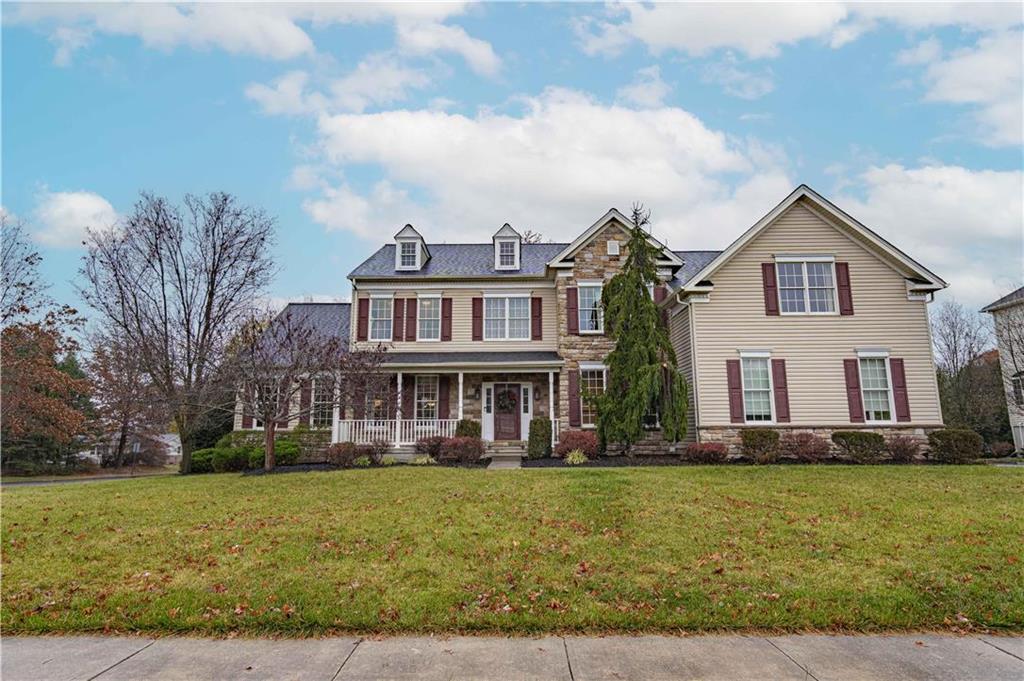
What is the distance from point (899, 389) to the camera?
16.3 m

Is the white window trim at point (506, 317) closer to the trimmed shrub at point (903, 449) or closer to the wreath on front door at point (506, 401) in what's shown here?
the wreath on front door at point (506, 401)

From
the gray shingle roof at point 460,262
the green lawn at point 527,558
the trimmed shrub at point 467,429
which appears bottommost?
the green lawn at point 527,558

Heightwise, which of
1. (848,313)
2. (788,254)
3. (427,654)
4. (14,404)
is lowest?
(427,654)

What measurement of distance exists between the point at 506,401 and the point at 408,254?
693 centimetres

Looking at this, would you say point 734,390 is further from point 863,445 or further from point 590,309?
point 590,309

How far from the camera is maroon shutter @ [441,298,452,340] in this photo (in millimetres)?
20500

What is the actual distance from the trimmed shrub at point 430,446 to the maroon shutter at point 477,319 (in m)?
5.11

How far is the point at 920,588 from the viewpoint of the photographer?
5.69 meters

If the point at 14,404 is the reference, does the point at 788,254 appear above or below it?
above

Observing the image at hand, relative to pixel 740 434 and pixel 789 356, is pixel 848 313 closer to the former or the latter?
pixel 789 356

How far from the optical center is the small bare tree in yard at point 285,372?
14000 millimetres

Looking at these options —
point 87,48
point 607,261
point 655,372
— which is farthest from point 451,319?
point 87,48

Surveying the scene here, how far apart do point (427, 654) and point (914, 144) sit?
1673cm

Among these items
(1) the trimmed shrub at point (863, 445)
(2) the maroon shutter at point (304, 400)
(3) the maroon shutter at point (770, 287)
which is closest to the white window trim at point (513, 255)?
(2) the maroon shutter at point (304, 400)
